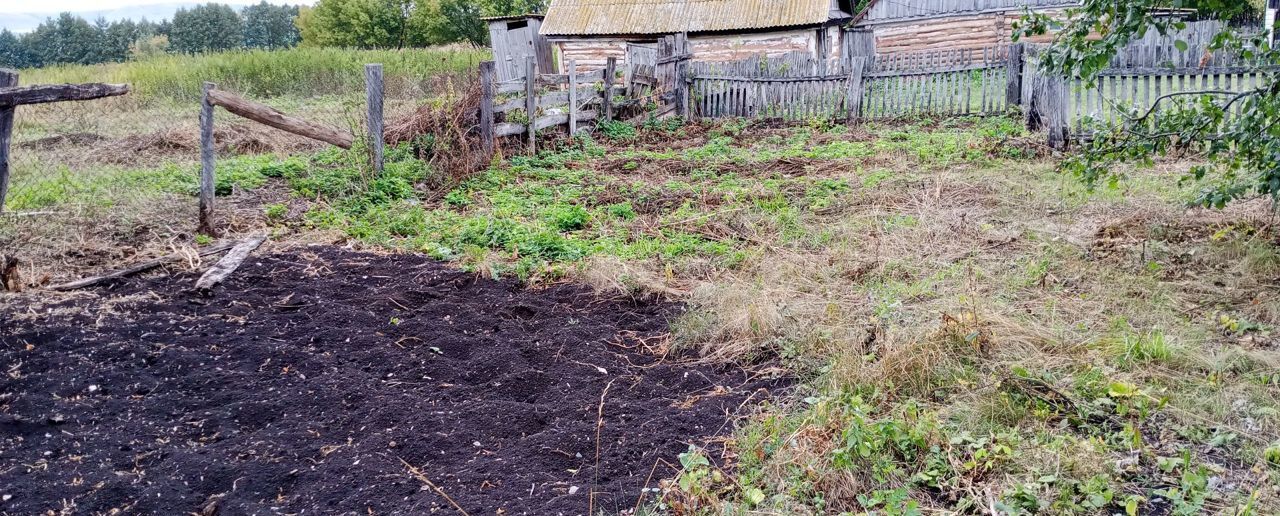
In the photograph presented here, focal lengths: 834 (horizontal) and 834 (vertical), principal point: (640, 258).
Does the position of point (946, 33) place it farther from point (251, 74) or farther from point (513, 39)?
point (251, 74)

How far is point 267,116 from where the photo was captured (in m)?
6.95

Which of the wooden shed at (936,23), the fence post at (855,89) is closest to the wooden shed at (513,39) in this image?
the wooden shed at (936,23)

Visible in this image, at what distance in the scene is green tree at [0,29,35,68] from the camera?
44.6m

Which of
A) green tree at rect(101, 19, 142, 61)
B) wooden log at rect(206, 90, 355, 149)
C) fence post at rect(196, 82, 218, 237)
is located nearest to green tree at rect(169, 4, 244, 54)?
green tree at rect(101, 19, 142, 61)

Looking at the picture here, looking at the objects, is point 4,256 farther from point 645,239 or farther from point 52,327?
point 645,239

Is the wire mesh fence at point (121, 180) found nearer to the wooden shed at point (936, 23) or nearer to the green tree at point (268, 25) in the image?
the wooden shed at point (936, 23)

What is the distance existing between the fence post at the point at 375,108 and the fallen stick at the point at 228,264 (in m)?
1.93

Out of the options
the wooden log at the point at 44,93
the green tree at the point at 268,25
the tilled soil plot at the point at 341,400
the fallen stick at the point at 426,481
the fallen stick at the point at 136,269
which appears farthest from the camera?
the green tree at the point at 268,25

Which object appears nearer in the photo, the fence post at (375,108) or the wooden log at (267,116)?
the wooden log at (267,116)

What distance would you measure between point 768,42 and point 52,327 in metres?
19.5

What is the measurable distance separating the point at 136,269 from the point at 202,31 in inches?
2282

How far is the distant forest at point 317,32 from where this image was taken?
4072 cm

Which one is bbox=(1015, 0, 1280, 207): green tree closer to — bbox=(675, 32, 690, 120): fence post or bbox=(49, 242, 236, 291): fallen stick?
bbox=(49, 242, 236, 291): fallen stick

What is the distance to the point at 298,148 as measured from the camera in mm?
11055
